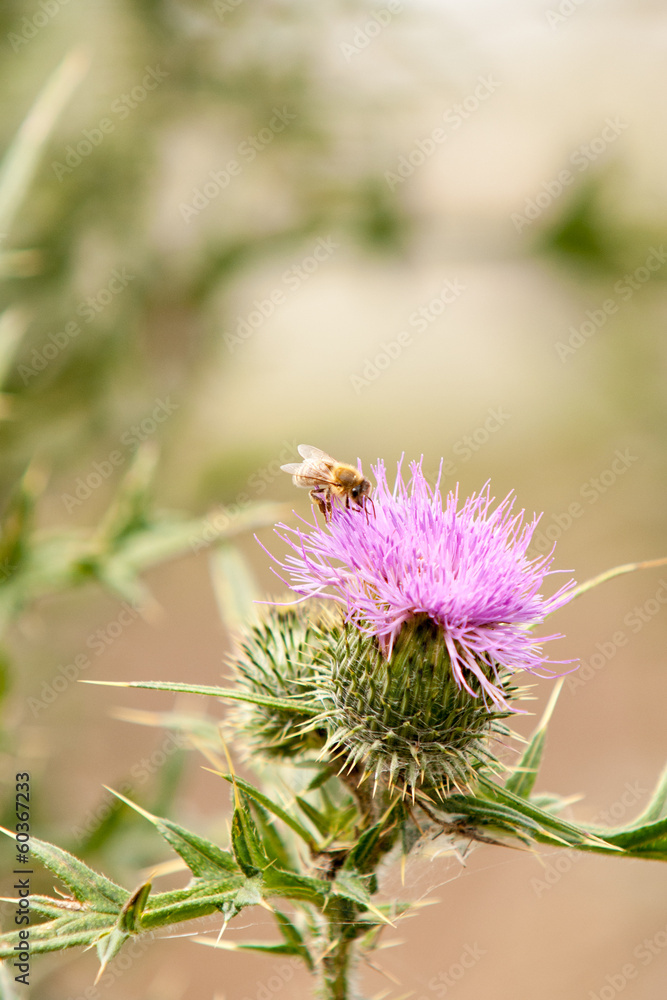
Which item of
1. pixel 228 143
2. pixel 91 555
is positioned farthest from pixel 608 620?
pixel 91 555

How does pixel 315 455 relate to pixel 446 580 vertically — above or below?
above

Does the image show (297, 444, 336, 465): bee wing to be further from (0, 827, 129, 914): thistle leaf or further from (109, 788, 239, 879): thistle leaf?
(0, 827, 129, 914): thistle leaf

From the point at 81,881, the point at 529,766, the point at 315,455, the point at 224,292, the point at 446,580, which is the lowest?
the point at 81,881

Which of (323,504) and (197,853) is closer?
(197,853)

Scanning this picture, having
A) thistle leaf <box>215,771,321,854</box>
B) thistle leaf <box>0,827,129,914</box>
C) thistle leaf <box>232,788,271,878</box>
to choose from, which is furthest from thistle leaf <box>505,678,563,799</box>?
thistle leaf <box>0,827,129,914</box>

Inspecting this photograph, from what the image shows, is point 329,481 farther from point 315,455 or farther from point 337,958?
point 337,958

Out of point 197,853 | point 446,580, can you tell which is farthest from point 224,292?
point 197,853

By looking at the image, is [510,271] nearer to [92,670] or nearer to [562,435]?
[562,435]
